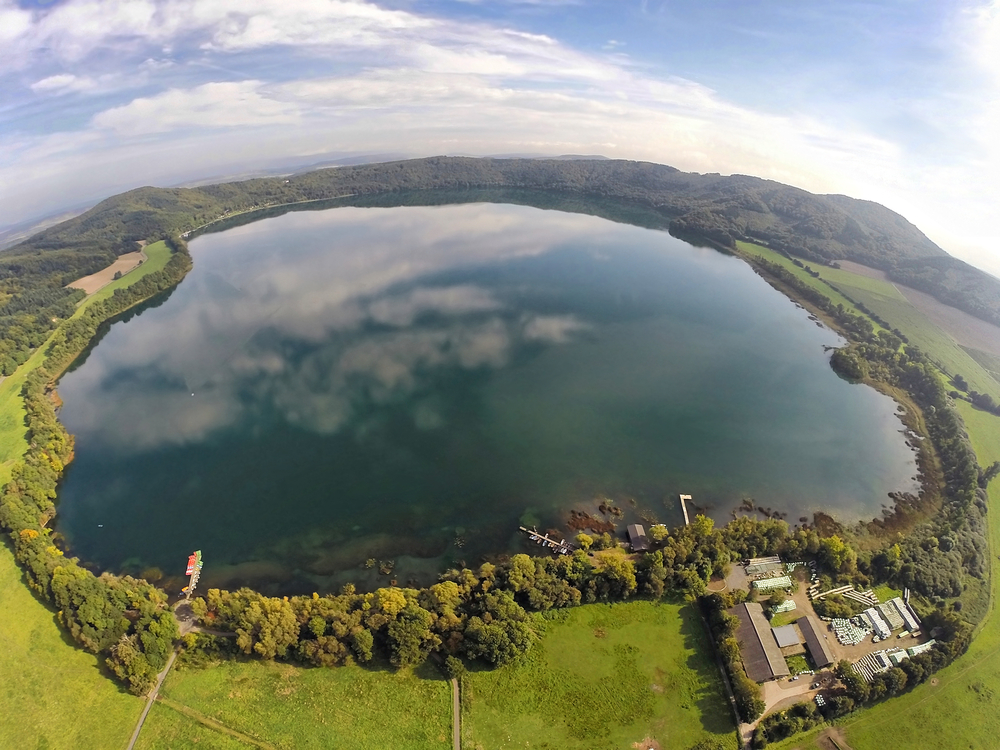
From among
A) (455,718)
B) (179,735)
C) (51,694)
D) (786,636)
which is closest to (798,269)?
(786,636)

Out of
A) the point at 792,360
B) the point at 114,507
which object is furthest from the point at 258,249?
the point at 792,360

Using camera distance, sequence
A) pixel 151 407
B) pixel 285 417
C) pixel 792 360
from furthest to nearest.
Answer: pixel 792 360 < pixel 151 407 < pixel 285 417

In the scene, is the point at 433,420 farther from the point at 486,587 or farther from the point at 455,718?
the point at 455,718

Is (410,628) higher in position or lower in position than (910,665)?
lower

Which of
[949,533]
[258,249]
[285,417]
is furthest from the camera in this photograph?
[258,249]

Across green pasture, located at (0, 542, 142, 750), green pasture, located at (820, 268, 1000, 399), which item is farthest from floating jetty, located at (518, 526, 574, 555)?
green pasture, located at (820, 268, 1000, 399)

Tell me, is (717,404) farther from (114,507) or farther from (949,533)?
(114,507)

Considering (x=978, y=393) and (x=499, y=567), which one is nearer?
(x=499, y=567)

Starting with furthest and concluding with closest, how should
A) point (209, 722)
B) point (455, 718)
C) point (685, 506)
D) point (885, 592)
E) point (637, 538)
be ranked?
point (685, 506), point (637, 538), point (885, 592), point (455, 718), point (209, 722)
